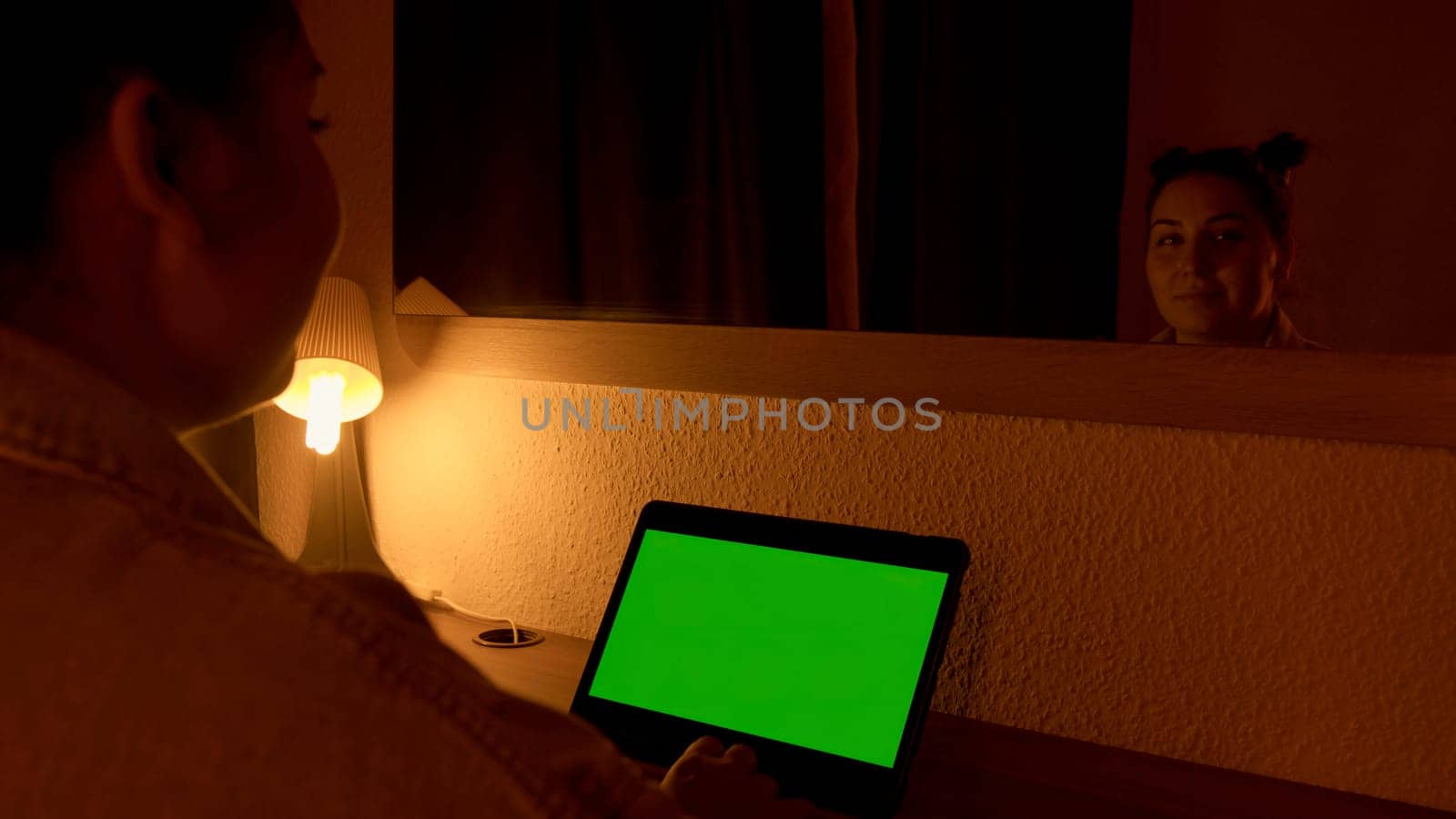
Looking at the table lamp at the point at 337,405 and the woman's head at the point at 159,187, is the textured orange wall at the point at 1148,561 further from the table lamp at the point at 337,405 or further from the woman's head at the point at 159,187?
the woman's head at the point at 159,187

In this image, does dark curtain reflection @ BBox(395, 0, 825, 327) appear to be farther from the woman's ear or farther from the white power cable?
the woman's ear

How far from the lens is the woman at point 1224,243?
77 centimetres

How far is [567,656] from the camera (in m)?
1.10

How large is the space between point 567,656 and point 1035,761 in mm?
492

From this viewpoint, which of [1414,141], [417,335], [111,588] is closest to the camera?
[111,588]

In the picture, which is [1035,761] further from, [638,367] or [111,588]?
[111,588]

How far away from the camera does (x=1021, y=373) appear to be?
2.92ft

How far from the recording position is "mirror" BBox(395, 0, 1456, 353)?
0.74m

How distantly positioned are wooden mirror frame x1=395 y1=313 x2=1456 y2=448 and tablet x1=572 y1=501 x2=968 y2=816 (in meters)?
0.15

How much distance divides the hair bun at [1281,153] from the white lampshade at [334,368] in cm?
97

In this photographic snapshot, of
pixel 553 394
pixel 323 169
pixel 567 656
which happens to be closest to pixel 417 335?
pixel 553 394

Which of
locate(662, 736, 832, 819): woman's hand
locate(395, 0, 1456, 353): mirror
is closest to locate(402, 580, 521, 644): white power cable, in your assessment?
locate(395, 0, 1456, 353): mirror

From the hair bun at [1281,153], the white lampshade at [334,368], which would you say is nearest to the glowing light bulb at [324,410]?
the white lampshade at [334,368]

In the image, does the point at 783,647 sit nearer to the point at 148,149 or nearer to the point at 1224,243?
the point at 1224,243
